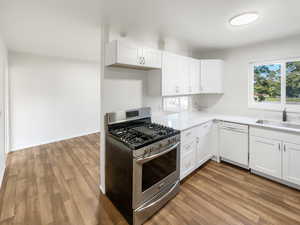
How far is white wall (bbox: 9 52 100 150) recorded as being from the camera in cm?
378

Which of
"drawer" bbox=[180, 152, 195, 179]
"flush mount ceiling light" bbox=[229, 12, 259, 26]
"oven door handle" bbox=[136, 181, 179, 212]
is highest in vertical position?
"flush mount ceiling light" bbox=[229, 12, 259, 26]

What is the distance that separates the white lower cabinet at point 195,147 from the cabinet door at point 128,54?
1275mm

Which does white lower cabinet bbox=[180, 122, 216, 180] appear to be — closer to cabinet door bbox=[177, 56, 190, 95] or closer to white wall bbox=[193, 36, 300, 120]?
cabinet door bbox=[177, 56, 190, 95]

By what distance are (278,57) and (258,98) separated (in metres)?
0.83

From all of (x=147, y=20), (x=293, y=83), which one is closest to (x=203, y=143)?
(x=293, y=83)

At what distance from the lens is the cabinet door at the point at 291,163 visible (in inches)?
89.0

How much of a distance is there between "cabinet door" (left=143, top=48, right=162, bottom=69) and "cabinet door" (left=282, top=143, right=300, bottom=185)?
7.61 feet

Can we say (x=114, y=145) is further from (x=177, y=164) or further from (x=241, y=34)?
(x=241, y=34)

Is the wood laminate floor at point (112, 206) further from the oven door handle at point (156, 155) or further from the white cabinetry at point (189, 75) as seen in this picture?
the white cabinetry at point (189, 75)

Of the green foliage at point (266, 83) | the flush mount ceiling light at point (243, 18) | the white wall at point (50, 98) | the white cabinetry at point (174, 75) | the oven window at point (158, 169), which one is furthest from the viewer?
the white wall at point (50, 98)

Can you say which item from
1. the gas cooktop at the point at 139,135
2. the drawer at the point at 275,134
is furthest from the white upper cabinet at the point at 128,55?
the drawer at the point at 275,134

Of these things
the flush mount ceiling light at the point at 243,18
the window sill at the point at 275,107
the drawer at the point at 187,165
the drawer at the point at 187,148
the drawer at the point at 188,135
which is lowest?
the drawer at the point at 187,165

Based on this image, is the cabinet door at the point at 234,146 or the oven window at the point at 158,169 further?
the cabinet door at the point at 234,146

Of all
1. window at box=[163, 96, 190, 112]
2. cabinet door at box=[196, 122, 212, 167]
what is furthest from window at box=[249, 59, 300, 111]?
window at box=[163, 96, 190, 112]
